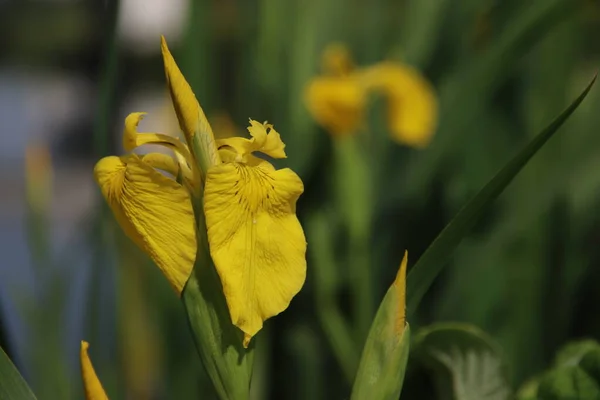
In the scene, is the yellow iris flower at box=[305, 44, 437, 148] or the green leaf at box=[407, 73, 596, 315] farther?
the yellow iris flower at box=[305, 44, 437, 148]

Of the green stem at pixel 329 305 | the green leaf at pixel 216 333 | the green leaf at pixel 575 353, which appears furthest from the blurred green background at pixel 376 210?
the green leaf at pixel 216 333

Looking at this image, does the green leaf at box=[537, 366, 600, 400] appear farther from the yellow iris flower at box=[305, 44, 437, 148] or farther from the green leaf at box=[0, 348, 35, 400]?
the yellow iris flower at box=[305, 44, 437, 148]

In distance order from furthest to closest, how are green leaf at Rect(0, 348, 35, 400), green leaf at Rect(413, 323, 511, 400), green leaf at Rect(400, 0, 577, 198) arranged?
green leaf at Rect(400, 0, 577, 198)
green leaf at Rect(413, 323, 511, 400)
green leaf at Rect(0, 348, 35, 400)

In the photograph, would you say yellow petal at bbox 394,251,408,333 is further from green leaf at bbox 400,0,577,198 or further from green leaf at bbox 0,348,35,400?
green leaf at bbox 400,0,577,198

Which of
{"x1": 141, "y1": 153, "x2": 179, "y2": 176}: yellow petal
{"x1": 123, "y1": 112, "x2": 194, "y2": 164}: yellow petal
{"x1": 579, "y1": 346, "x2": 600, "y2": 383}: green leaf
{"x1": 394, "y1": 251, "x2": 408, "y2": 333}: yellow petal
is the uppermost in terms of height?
{"x1": 123, "y1": 112, "x2": 194, "y2": 164}: yellow petal

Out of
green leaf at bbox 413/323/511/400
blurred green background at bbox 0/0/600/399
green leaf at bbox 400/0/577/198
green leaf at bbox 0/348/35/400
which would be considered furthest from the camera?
blurred green background at bbox 0/0/600/399

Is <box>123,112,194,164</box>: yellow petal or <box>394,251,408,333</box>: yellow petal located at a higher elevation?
<box>123,112,194,164</box>: yellow petal

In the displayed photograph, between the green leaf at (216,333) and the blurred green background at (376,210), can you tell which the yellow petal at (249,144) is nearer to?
the green leaf at (216,333)

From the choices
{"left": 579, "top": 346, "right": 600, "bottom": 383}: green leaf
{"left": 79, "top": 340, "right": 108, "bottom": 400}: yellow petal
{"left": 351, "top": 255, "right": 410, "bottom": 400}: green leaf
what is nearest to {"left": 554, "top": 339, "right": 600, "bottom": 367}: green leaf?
{"left": 579, "top": 346, "right": 600, "bottom": 383}: green leaf
